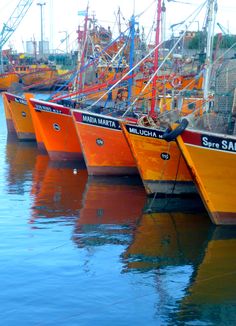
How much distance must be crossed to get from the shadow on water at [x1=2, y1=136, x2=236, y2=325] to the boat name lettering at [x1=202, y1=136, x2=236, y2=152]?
2.34m

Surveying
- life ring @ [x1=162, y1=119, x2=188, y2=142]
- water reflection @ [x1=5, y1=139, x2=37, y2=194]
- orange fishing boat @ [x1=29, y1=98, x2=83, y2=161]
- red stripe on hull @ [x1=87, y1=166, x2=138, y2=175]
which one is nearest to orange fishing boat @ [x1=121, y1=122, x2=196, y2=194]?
life ring @ [x1=162, y1=119, x2=188, y2=142]

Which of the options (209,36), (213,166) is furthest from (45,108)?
(213,166)

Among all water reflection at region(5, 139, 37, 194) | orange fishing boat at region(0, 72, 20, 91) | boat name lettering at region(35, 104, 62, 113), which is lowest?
orange fishing boat at region(0, 72, 20, 91)

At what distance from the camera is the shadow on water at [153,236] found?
36.2ft

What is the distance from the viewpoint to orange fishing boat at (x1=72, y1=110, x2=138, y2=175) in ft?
71.3

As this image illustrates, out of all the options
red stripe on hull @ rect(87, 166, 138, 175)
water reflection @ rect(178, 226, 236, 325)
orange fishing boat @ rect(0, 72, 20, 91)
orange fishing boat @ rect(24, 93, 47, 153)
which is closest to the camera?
water reflection @ rect(178, 226, 236, 325)

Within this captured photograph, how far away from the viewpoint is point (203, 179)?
49.7 feet

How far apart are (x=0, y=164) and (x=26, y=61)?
84.1m

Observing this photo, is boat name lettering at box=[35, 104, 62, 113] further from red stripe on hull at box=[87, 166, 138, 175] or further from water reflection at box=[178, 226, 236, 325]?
water reflection at box=[178, 226, 236, 325]

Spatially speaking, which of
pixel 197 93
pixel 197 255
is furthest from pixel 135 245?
pixel 197 93

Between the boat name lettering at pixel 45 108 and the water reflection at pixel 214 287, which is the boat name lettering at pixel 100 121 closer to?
the boat name lettering at pixel 45 108

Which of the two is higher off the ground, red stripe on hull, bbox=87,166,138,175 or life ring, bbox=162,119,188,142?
life ring, bbox=162,119,188,142

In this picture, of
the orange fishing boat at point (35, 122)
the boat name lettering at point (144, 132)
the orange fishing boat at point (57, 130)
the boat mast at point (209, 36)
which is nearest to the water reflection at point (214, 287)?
the boat name lettering at point (144, 132)

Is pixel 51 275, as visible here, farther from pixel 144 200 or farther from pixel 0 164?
pixel 0 164
